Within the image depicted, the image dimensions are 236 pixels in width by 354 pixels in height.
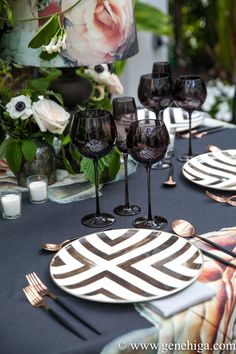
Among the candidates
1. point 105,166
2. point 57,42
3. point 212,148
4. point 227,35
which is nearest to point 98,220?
point 105,166

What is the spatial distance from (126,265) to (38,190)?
1.39 ft

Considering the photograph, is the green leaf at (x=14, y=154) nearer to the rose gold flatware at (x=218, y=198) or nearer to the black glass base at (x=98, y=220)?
the black glass base at (x=98, y=220)

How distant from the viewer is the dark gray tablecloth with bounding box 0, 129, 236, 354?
854mm

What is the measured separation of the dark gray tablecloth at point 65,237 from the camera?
33.6 inches

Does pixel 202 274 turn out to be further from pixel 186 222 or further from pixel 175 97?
pixel 175 97

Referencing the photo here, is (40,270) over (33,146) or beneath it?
beneath

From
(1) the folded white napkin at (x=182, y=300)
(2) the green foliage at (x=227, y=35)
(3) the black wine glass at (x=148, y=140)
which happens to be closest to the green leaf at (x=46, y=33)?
(3) the black wine glass at (x=148, y=140)

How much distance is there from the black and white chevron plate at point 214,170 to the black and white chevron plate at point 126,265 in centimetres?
32

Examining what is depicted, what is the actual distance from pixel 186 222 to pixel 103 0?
0.58 meters

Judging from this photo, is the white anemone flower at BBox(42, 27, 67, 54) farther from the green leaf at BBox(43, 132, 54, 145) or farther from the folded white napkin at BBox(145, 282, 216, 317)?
the folded white napkin at BBox(145, 282, 216, 317)

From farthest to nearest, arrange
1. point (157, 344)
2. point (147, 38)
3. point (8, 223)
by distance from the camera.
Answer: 1. point (147, 38)
2. point (8, 223)
3. point (157, 344)

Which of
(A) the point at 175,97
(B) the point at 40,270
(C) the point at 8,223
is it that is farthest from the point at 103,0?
(B) the point at 40,270

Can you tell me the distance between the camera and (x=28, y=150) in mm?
1362

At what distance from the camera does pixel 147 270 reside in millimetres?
984
